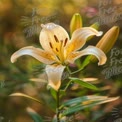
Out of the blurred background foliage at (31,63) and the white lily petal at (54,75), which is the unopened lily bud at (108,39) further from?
the blurred background foliage at (31,63)

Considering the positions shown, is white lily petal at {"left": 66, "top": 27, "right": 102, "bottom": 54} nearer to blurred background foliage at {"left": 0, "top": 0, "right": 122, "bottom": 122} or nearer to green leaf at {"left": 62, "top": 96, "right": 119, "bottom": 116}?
green leaf at {"left": 62, "top": 96, "right": 119, "bottom": 116}

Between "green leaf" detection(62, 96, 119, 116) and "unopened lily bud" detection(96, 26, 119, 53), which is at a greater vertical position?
"unopened lily bud" detection(96, 26, 119, 53)

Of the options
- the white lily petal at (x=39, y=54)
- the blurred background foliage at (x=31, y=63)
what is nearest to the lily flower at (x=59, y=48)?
the white lily petal at (x=39, y=54)

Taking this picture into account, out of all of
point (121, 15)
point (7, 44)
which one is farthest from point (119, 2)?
point (7, 44)

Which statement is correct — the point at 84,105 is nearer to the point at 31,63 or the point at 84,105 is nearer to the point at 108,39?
the point at 108,39

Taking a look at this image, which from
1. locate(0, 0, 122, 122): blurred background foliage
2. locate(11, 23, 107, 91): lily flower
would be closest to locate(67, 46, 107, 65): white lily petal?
locate(11, 23, 107, 91): lily flower
